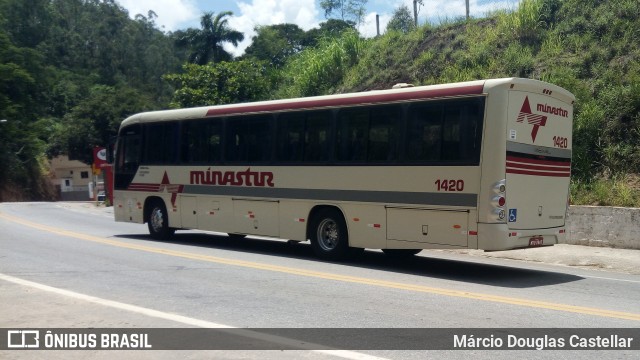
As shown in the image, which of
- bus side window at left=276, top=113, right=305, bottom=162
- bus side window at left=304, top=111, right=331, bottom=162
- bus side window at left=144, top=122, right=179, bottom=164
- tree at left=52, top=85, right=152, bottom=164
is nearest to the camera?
bus side window at left=304, top=111, right=331, bottom=162

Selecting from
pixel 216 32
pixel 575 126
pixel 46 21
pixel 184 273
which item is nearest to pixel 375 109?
pixel 184 273

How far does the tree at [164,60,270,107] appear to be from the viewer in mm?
41750

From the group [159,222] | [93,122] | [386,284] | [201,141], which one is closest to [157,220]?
[159,222]

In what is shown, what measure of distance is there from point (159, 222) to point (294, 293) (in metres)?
8.92

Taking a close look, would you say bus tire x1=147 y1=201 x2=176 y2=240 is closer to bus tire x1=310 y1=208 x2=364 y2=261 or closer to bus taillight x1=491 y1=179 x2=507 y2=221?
bus tire x1=310 y1=208 x2=364 y2=261

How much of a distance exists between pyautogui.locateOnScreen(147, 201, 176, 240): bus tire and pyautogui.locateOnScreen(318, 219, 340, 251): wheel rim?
18.0 feet

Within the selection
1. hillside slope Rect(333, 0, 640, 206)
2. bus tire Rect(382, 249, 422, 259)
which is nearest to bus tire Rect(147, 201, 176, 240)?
bus tire Rect(382, 249, 422, 259)

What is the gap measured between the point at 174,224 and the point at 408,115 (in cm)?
769

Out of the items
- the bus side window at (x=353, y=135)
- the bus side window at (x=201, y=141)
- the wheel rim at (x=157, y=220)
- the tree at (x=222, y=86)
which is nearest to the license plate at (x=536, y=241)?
→ the bus side window at (x=353, y=135)

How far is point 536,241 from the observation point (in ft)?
39.3

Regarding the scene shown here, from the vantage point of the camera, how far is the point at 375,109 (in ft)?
42.9

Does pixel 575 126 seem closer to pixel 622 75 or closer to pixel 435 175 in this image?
pixel 622 75

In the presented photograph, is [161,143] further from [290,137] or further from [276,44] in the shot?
[276,44]

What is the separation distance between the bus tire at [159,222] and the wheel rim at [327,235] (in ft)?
18.0
